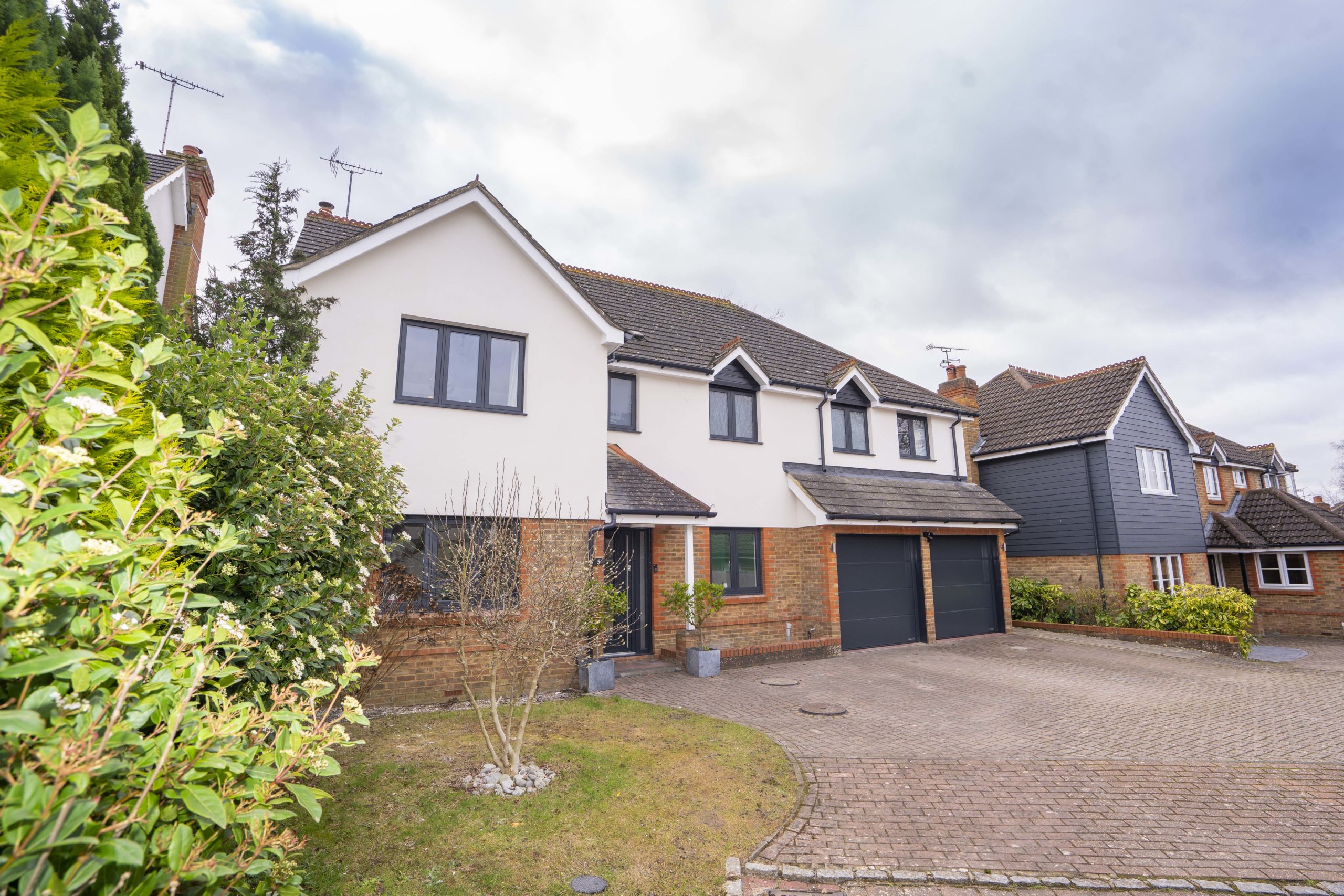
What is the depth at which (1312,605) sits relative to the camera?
19.9 meters

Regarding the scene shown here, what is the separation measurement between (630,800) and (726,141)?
43.7 feet

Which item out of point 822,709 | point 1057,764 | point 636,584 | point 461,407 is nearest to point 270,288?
point 461,407

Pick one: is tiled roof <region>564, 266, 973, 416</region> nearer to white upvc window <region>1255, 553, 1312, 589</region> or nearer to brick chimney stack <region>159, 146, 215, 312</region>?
brick chimney stack <region>159, 146, 215, 312</region>

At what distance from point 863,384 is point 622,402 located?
731cm

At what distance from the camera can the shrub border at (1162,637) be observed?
14.2 metres

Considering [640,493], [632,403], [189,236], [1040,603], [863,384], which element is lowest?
[1040,603]

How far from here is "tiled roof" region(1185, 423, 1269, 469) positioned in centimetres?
2396

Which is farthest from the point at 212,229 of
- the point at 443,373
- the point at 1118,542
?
the point at 1118,542

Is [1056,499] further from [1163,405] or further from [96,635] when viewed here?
[96,635]

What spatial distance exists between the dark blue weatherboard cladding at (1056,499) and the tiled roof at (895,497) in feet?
10.4

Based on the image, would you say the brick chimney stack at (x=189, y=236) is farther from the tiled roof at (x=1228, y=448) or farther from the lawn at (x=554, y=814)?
the tiled roof at (x=1228, y=448)

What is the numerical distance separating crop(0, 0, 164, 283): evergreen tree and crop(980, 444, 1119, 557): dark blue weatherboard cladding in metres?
21.9

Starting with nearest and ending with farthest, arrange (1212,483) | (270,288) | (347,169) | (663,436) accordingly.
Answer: (270,288)
(663,436)
(347,169)
(1212,483)

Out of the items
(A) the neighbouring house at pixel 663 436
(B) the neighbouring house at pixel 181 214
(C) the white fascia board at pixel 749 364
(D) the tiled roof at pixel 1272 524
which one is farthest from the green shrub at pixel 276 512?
(D) the tiled roof at pixel 1272 524
